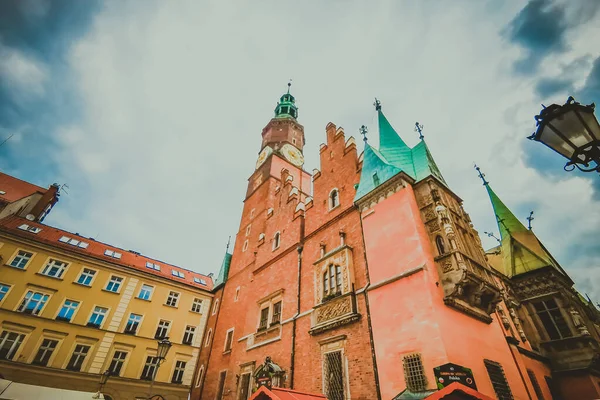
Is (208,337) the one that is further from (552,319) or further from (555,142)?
(555,142)

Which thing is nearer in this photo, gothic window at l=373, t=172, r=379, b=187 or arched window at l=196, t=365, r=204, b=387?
gothic window at l=373, t=172, r=379, b=187

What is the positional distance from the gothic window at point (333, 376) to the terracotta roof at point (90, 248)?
63.1ft

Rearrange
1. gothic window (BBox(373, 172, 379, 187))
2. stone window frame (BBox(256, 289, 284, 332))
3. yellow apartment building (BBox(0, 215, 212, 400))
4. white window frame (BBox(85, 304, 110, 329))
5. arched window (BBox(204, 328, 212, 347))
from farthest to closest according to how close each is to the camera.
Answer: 1. arched window (BBox(204, 328, 212, 347))
2. white window frame (BBox(85, 304, 110, 329))
3. yellow apartment building (BBox(0, 215, 212, 400))
4. stone window frame (BBox(256, 289, 284, 332))
5. gothic window (BBox(373, 172, 379, 187))

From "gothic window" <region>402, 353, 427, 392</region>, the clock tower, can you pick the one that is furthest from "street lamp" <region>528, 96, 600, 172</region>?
the clock tower

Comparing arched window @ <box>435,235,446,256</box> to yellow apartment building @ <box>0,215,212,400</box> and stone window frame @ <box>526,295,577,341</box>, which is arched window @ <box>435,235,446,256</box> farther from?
yellow apartment building @ <box>0,215,212,400</box>

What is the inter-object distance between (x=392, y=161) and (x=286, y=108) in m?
27.8

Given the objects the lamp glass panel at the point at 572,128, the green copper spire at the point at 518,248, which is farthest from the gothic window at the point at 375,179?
the green copper spire at the point at 518,248

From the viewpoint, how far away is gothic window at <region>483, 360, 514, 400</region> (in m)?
9.17

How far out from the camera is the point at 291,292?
621 inches

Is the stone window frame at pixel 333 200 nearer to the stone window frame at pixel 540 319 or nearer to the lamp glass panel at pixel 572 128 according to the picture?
the lamp glass panel at pixel 572 128

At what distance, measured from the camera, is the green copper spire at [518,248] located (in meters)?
17.8

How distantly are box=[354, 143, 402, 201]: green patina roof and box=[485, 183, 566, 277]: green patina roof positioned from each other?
1249 cm

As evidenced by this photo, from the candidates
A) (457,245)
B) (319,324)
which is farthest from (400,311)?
(319,324)

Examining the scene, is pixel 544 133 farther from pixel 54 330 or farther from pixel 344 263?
pixel 54 330
